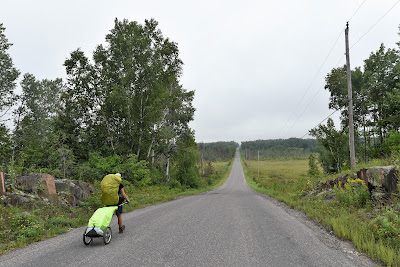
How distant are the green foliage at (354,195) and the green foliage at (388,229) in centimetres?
209

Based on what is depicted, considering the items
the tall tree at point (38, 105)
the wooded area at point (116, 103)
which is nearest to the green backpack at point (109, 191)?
the wooded area at point (116, 103)

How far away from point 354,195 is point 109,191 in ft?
27.7

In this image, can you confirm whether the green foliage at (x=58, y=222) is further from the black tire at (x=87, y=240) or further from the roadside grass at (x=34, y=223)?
the black tire at (x=87, y=240)

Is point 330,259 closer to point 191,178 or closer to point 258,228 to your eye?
point 258,228

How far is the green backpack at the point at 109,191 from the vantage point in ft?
17.9

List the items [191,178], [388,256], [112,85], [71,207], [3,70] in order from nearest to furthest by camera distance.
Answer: [388,256], [71,207], [112,85], [3,70], [191,178]

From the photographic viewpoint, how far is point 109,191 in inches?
215

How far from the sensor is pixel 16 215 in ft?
19.8

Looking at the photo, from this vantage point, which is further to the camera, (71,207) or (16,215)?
(71,207)

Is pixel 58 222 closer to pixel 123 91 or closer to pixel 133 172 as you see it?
pixel 133 172

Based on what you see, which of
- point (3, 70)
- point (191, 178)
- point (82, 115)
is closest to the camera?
point (82, 115)

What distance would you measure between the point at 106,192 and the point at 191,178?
22.9 metres

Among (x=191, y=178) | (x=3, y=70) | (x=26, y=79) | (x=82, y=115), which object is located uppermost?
(x=26, y=79)

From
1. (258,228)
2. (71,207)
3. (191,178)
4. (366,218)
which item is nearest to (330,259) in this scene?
(258,228)
